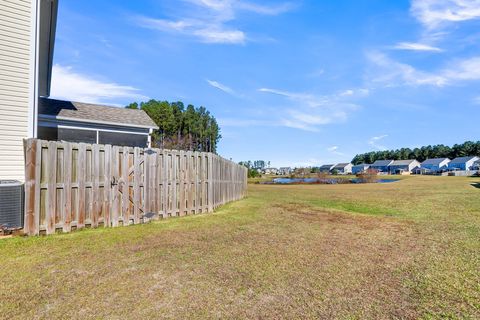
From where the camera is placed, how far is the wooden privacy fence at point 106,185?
5.24 meters

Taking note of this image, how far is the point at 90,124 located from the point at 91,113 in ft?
2.47

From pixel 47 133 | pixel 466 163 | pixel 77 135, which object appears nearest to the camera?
pixel 47 133

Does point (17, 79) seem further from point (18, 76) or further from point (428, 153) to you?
point (428, 153)

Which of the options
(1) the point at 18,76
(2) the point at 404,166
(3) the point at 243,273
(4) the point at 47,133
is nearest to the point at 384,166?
(2) the point at 404,166

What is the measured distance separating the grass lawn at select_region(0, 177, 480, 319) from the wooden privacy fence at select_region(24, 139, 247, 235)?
20.8 inches

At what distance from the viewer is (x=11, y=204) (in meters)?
5.37

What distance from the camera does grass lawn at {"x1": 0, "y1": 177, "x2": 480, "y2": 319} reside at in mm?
2535

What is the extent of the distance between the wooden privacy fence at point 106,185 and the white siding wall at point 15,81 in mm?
1858

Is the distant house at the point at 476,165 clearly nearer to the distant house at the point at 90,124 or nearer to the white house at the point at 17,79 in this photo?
the distant house at the point at 90,124

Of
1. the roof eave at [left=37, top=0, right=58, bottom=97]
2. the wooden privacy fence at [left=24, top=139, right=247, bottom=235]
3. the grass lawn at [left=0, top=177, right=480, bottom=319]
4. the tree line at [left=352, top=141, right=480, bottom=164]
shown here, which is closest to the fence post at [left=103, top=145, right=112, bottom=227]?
the wooden privacy fence at [left=24, top=139, right=247, bottom=235]

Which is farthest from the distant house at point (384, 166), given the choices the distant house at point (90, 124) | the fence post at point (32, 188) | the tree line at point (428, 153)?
the fence post at point (32, 188)

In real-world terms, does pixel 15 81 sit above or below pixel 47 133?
above

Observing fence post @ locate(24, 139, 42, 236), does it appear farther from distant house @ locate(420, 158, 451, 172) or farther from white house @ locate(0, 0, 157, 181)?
distant house @ locate(420, 158, 451, 172)

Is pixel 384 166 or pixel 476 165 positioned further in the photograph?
pixel 384 166
